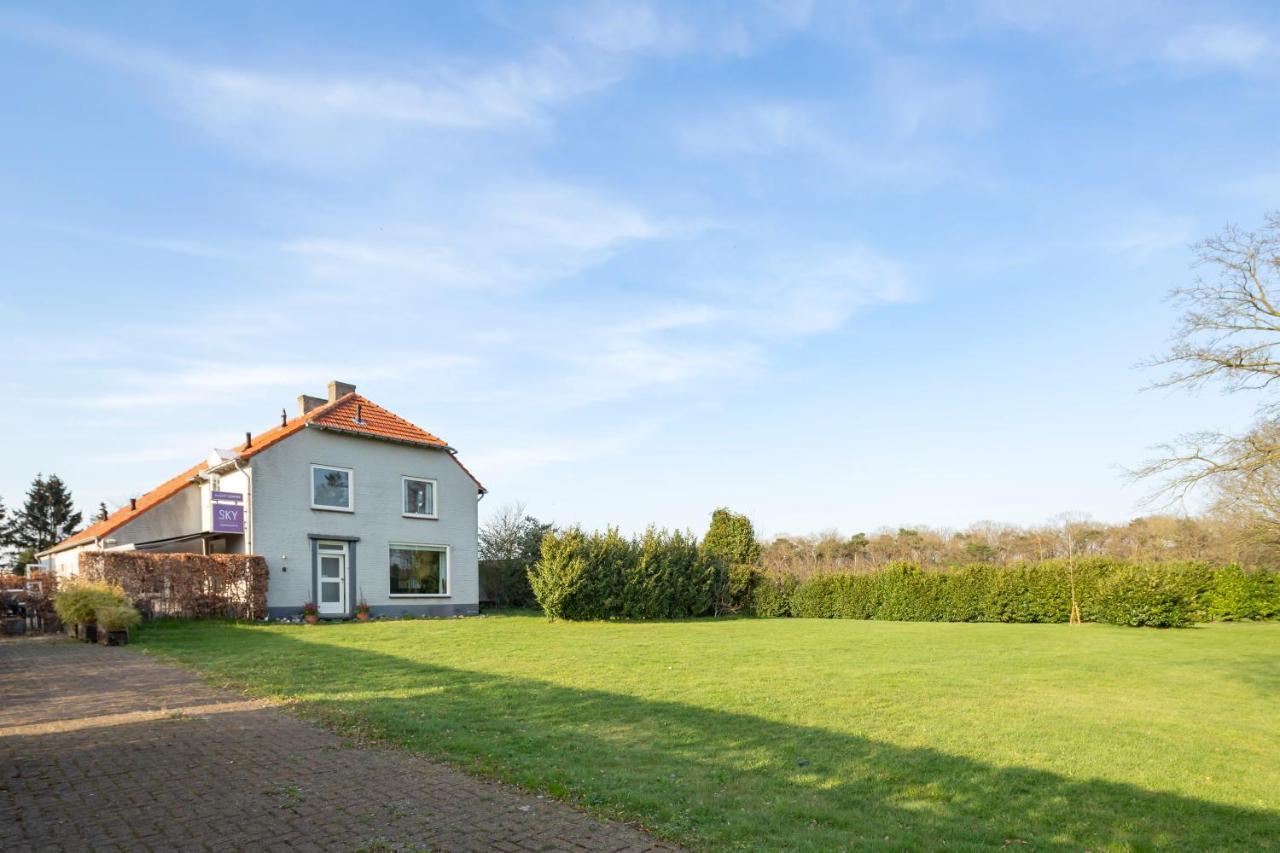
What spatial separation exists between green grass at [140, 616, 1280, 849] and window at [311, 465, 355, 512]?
25.6 ft

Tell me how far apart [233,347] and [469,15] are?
34.8ft

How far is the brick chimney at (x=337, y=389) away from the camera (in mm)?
27406

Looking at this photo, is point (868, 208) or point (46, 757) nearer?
point (46, 757)

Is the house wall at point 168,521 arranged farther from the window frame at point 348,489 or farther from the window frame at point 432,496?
the window frame at point 432,496

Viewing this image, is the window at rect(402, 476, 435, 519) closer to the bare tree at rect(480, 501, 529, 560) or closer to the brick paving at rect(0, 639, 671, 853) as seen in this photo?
the bare tree at rect(480, 501, 529, 560)

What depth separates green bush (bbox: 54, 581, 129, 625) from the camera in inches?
618

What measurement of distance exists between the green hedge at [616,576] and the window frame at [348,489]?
20.8ft

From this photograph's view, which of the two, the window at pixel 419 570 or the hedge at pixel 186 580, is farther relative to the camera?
the window at pixel 419 570

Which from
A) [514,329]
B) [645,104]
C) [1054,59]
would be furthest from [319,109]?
[1054,59]

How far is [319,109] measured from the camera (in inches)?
484

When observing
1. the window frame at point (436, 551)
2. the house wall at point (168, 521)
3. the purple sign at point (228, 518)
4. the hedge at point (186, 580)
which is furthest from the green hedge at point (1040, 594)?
the house wall at point (168, 521)

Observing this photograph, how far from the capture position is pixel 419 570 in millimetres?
26750

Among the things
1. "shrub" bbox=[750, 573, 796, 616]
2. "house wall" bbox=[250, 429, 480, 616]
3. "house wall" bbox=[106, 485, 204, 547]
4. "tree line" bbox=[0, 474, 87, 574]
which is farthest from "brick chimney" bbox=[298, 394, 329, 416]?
"tree line" bbox=[0, 474, 87, 574]

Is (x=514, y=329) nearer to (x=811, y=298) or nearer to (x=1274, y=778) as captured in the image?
(x=811, y=298)
